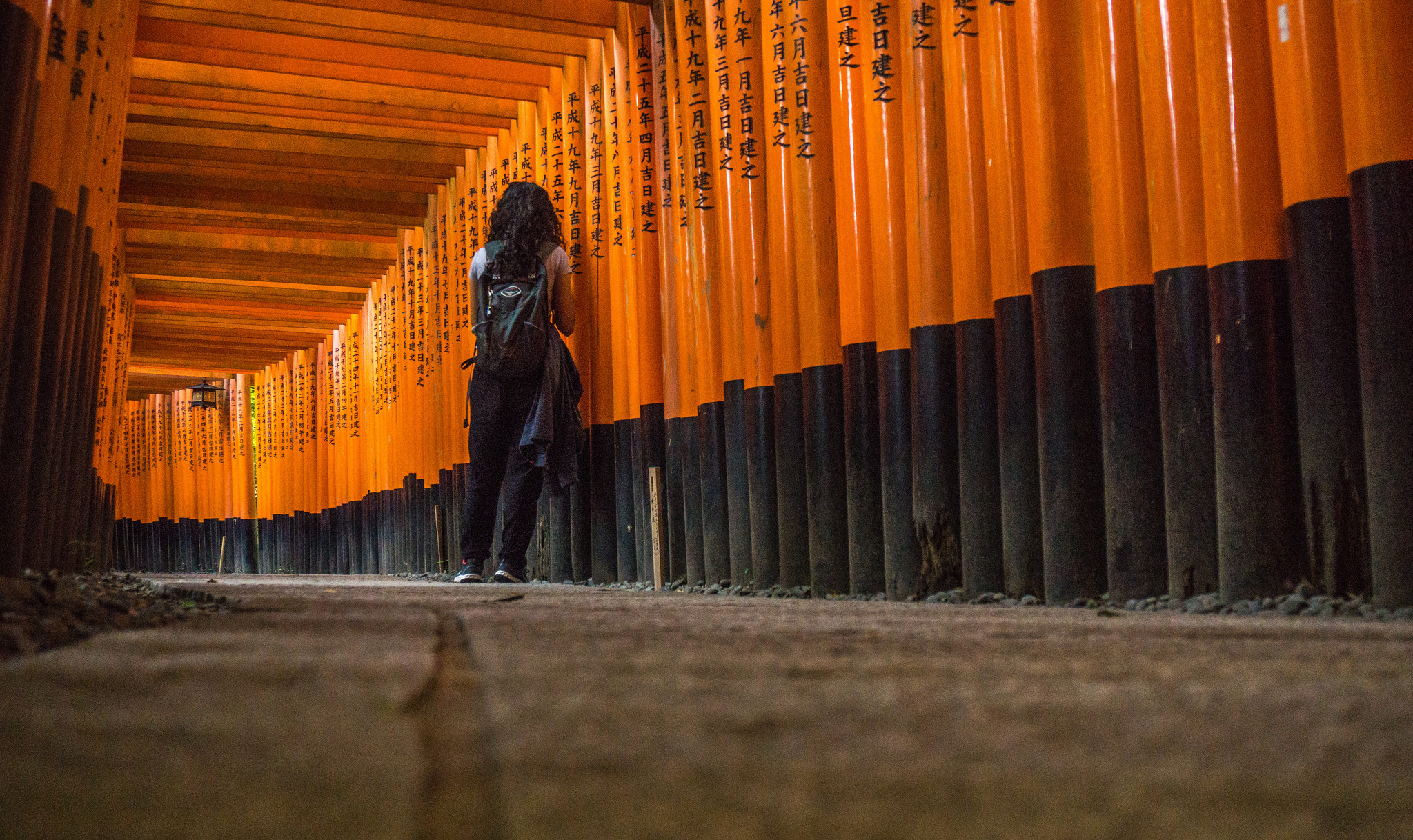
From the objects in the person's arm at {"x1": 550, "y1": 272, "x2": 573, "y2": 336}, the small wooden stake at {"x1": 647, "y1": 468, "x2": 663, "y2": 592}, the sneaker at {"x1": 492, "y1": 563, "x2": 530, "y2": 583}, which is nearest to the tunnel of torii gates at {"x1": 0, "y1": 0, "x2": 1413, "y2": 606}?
the small wooden stake at {"x1": 647, "y1": 468, "x2": 663, "y2": 592}

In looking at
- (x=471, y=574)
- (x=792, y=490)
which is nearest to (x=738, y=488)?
(x=792, y=490)

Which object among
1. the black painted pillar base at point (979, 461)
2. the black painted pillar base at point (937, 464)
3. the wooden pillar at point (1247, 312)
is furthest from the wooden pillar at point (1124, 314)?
the black painted pillar base at point (937, 464)

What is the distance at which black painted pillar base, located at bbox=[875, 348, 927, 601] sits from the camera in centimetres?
346

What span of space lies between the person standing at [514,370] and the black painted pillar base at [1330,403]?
11.9ft

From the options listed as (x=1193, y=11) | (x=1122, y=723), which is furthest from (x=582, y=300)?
(x=1122, y=723)

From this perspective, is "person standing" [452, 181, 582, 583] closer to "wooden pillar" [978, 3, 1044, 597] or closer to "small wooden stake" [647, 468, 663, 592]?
"small wooden stake" [647, 468, 663, 592]

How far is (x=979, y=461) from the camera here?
3.23 meters

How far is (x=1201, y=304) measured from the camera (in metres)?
2.71

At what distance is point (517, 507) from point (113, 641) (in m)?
4.37

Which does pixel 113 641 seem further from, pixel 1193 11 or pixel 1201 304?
pixel 1193 11

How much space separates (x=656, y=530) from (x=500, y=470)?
119cm

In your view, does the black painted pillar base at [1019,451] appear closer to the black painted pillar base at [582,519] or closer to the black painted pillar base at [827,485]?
the black painted pillar base at [827,485]

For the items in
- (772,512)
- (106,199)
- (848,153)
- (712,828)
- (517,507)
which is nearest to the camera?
(712,828)

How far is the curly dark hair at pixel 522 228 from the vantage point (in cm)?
570
